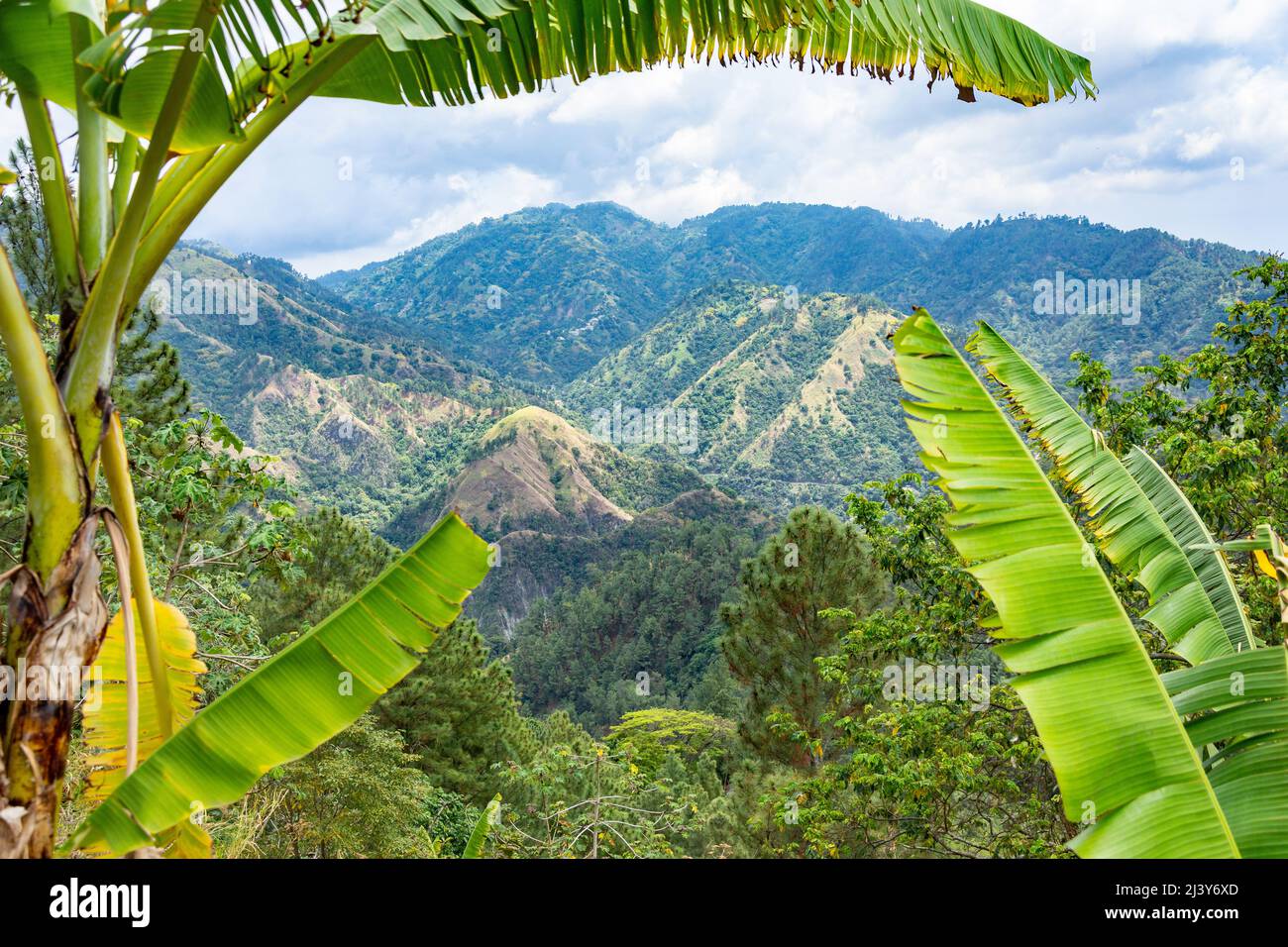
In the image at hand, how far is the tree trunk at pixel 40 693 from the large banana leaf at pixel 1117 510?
2817 millimetres

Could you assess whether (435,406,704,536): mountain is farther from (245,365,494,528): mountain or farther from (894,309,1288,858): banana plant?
(894,309,1288,858): banana plant

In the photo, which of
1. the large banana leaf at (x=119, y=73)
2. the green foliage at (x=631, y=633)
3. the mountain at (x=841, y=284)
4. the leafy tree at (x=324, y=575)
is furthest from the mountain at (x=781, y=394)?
the large banana leaf at (x=119, y=73)

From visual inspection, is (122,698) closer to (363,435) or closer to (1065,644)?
(1065,644)

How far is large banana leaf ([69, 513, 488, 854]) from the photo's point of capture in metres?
1.63

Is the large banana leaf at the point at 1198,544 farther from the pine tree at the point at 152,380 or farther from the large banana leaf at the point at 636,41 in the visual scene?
the pine tree at the point at 152,380

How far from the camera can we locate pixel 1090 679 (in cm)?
176

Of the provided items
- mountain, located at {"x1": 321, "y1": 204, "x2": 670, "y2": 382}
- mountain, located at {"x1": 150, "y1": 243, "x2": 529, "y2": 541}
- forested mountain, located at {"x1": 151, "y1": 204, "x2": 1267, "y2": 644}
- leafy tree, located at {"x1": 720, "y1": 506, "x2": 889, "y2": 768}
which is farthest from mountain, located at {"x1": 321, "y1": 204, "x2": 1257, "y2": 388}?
leafy tree, located at {"x1": 720, "y1": 506, "x2": 889, "y2": 768}

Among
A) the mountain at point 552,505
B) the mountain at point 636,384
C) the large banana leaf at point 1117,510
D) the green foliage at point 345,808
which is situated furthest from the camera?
the mountain at point 636,384

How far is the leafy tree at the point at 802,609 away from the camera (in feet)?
47.5

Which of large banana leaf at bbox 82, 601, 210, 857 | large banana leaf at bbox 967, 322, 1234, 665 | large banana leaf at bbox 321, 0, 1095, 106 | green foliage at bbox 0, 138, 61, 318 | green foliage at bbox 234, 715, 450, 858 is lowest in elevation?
green foliage at bbox 234, 715, 450, 858

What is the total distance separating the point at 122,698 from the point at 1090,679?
2.50 metres

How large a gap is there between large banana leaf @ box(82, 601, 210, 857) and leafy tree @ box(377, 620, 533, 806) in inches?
569

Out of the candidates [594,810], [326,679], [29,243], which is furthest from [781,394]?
[326,679]
